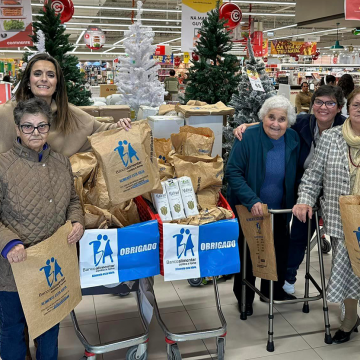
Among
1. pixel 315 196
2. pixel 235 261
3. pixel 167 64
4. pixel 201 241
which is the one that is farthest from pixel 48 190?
pixel 167 64

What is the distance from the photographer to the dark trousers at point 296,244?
3623 mm

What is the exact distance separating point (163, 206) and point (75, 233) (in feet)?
1.70

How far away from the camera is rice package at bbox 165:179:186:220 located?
2502mm

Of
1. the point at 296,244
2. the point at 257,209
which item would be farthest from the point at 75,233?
the point at 296,244

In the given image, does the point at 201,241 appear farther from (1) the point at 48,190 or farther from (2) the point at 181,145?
(1) the point at 48,190

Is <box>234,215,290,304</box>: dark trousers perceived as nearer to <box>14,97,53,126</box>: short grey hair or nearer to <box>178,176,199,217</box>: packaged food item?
<box>178,176,199,217</box>: packaged food item

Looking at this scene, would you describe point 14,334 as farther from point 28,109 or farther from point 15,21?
point 15,21

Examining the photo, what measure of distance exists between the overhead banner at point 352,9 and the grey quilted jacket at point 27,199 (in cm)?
564

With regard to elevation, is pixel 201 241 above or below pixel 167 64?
below

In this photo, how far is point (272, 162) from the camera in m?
3.01

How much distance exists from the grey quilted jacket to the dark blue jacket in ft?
4.11

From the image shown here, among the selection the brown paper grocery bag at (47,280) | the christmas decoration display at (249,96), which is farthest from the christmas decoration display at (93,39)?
the brown paper grocery bag at (47,280)

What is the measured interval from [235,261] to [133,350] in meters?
0.89

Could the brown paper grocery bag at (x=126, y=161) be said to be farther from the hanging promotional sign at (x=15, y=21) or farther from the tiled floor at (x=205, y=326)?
the hanging promotional sign at (x=15, y=21)
